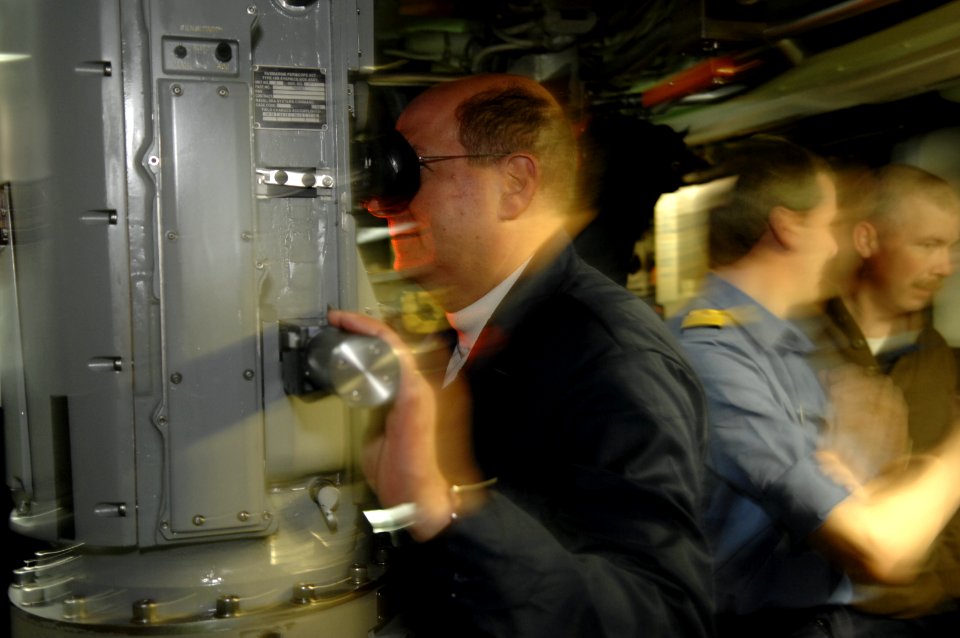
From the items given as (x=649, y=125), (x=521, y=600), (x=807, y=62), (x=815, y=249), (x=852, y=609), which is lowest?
(x=852, y=609)

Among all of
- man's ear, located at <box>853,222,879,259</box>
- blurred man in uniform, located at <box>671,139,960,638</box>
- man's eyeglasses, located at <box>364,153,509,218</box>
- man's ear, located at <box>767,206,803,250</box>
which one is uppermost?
man's eyeglasses, located at <box>364,153,509,218</box>

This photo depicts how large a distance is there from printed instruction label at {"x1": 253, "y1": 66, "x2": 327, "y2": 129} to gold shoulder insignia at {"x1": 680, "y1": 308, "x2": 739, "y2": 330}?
1.07 m

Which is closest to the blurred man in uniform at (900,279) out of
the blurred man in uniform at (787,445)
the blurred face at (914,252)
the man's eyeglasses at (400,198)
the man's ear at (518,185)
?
the blurred face at (914,252)

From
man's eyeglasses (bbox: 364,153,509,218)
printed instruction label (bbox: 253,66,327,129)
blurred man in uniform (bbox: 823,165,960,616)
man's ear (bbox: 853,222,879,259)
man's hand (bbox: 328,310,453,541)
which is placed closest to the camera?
man's hand (bbox: 328,310,453,541)

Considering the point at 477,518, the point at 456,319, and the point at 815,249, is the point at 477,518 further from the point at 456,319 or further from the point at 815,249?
the point at 815,249

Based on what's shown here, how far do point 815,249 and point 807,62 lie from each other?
1.46 m

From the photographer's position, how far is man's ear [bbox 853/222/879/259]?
2881 millimetres

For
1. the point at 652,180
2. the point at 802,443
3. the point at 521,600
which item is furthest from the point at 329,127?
the point at 652,180

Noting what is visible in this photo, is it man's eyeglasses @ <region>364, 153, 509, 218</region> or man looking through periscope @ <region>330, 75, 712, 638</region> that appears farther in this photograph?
man's eyeglasses @ <region>364, 153, 509, 218</region>

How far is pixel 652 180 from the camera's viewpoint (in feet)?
10.5

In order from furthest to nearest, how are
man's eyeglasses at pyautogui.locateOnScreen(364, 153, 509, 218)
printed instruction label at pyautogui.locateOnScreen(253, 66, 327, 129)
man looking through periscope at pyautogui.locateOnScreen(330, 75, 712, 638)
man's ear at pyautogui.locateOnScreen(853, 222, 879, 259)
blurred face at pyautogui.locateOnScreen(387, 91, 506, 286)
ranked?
man's ear at pyautogui.locateOnScreen(853, 222, 879, 259)
blurred face at pyautogui.locateOnScreen(387, 91, 506, 286)
man's eyeglasses at pyautogui.locateOnScreen(364, 153, 509, 218)
printed instruction label at pyautogui.locateOnScreen(253, 66, 327, 129)
man looking through periscope at pyautogui.locateOnScreen(330, 75, 712, 638)

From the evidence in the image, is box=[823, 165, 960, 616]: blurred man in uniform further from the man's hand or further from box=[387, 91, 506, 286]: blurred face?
the man's hand

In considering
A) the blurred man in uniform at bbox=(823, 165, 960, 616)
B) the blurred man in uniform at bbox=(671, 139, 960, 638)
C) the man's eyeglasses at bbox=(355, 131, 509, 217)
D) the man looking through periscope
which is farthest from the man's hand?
the blurred man in uniform at bbox=(823, 165, 960, 616)

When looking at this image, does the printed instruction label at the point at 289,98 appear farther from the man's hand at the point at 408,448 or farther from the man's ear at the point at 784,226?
the man's ear at the point at 784,226
